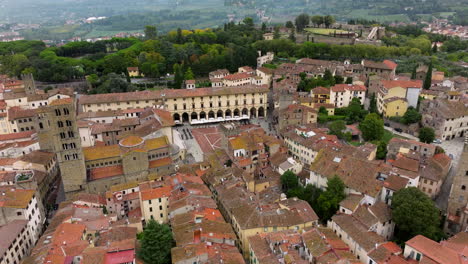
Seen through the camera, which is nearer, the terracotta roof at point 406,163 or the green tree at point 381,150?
the terracotta roof at point 406,163

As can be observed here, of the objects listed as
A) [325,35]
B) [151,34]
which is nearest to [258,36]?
[325,35]

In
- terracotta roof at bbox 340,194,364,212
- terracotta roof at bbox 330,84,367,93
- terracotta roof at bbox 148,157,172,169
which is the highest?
terracotta roof at bbox 330,84,367,93

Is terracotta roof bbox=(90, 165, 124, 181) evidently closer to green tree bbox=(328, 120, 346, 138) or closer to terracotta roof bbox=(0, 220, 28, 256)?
terracotta roof bbox=(0, 220, 28, 256)

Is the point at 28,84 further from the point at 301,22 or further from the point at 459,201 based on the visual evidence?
the point at 301,22

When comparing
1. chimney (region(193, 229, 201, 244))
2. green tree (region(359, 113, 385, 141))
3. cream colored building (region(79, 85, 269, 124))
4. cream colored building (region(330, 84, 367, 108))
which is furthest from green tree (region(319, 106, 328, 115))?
chimney (region(193, 229, 201, 244))

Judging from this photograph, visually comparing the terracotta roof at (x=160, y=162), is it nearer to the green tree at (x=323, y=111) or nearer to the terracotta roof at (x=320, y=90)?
the green tree at (x=323, y=111)

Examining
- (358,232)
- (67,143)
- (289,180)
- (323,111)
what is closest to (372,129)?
(323,111)

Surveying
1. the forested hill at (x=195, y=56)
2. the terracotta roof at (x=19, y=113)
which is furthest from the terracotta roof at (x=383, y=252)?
the forested hill at (x=195, y=56)
